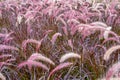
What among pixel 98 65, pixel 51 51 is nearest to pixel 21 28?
pixel 51 51

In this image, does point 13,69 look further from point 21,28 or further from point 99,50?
point 21,28

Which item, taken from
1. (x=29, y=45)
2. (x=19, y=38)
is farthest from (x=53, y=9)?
(x=29, y=45)

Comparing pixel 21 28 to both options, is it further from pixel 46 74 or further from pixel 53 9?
pixel 46 74

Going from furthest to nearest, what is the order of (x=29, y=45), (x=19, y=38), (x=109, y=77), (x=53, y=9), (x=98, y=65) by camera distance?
(x=53, y=9) → (x=19, y=38) → (x=29, y=45) → (x=98, y=65) → (x=109, y=77)

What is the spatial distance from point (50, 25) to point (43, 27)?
132 millimetres

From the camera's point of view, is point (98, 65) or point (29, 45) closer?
point (98, 65)

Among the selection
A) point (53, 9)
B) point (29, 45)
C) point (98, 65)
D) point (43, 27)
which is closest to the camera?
point (98, 65)

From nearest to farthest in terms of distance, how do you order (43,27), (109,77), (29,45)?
(109,77), (29,45), (43,27)

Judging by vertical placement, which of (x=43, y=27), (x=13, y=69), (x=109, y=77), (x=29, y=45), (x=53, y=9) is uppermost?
(x=53, y=9)

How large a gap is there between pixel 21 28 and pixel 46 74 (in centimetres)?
127

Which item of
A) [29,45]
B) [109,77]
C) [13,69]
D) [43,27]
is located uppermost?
[43,27]

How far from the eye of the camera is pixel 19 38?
10.2 feet

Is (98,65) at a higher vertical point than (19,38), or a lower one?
lower

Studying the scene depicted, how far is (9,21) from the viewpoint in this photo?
3910 mm
